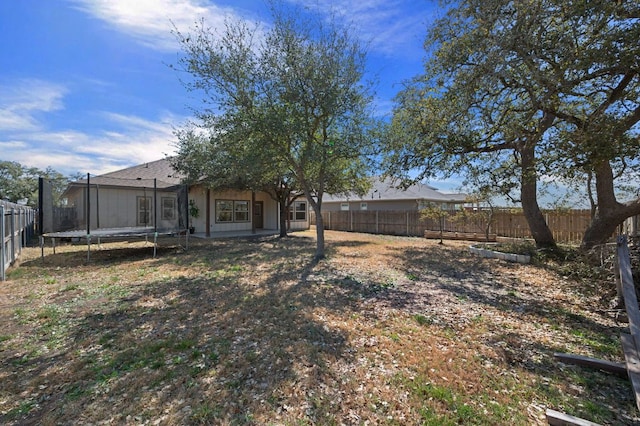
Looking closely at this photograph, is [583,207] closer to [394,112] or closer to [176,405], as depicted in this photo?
[394,112]

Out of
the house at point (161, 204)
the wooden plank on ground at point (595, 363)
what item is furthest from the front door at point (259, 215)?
the wooden plank on ground at point (595, 363)

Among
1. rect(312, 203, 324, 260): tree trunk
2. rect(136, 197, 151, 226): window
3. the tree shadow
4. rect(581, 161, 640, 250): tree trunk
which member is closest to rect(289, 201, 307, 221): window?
rect(136, 197, 151, 226): window

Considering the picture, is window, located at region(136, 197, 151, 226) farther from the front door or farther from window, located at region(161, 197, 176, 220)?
the front door

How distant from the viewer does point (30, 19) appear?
6.61 m

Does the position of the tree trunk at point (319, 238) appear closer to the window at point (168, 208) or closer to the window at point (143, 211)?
the window at point (168, 208)

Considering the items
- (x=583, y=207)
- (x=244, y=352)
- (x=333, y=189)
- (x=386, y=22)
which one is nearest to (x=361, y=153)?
(x=386, y=22)

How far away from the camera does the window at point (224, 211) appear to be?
57.7 feet

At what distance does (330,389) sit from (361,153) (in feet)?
25.5

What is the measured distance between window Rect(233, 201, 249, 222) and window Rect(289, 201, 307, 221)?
3.61m

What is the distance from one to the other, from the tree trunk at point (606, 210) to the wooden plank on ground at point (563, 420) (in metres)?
7.38

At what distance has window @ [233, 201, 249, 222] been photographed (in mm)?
18438

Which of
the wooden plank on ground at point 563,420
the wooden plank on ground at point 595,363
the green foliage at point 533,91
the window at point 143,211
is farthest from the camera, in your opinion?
the window at point 143,211

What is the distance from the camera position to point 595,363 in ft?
10.4

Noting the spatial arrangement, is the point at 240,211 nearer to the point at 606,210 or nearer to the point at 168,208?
the point at 168,208
